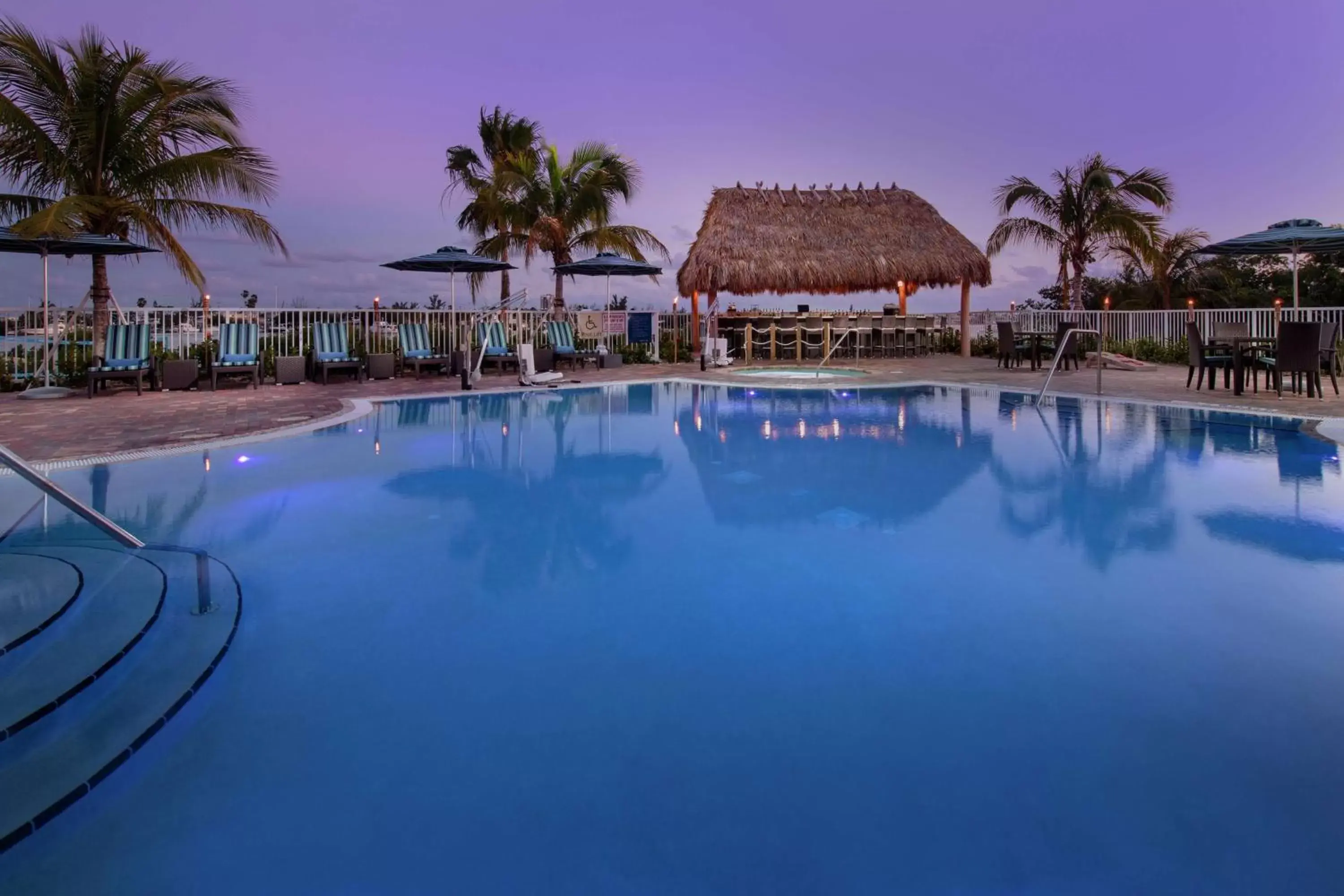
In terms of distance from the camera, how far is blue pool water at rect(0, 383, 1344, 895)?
5.97 feet

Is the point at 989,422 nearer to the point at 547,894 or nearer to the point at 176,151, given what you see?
the point at 547,894

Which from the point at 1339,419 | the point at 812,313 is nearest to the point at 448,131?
the point at 812,313

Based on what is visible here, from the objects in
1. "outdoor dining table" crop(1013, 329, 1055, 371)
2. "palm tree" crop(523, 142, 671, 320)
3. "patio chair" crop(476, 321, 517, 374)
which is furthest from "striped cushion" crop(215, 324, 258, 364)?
"outdoor dining table" crop(1013, 329, 1055, 371)

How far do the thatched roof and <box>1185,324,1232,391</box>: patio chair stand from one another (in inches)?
345

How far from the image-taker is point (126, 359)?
11812 mm

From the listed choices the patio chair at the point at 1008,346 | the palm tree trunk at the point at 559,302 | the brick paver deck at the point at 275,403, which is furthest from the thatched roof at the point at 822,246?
the patio chair at the point at 1008,346

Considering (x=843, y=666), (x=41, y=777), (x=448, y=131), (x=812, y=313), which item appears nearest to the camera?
(x=41, y=777)

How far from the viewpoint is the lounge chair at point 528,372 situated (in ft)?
44.9

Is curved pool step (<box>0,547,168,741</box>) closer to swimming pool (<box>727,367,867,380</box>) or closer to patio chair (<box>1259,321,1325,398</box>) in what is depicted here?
patio chair (<box>1259,321,1325,398</box>)

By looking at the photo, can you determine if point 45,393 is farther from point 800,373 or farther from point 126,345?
point 800,373

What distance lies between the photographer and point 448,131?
1906 centimetres

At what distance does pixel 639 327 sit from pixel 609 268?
3378mm

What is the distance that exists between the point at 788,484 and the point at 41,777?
15.2ft

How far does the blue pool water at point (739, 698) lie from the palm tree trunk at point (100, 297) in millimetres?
7142
